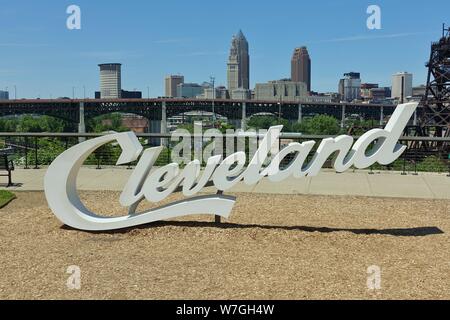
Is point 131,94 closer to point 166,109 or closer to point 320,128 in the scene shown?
point 166,109

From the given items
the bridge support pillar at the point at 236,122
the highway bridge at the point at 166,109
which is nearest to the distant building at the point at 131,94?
the bridge support pillar at the point at 236,122

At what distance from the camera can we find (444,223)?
8.20 metres

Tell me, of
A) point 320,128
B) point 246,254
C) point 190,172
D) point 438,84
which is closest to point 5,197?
point 190,172

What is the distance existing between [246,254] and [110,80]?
478ft

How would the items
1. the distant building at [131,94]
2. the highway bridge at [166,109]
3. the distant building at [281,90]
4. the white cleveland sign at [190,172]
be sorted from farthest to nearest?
the distant building at [281,90], the distant building at [131,94], the highway bridge at [166,109], the white cleveland sign at [190,172]

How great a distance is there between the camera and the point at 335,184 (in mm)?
11562

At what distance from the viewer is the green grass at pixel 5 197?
963 centimetres

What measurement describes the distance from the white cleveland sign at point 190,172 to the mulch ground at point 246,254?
255 mm

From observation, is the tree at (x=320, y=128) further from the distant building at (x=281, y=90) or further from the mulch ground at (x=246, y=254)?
the distant building at (x=281, y=90)

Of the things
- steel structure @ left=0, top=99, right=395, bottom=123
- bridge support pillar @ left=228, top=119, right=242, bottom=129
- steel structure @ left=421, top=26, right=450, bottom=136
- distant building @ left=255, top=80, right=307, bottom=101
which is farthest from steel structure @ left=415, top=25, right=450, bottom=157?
distant building @ left=255, top=80, right=307, bottom=101

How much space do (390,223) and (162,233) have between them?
363 cm

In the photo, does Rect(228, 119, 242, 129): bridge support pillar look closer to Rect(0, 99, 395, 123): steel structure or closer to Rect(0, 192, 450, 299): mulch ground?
Rect(0, 99, 395, 123): steel structure

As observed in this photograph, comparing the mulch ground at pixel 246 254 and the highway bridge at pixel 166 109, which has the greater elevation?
the highway bridge at pixel 166 109
